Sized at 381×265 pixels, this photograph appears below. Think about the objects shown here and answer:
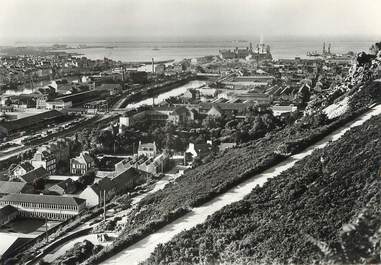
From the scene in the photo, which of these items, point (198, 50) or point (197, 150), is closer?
point (197, 150)

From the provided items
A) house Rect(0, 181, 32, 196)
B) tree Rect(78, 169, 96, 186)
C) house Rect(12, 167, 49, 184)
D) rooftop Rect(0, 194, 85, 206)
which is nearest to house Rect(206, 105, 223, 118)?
tree Rect(78, 169, 96, 186)

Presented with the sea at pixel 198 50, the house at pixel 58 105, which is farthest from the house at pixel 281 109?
the sea at pixel 198 50

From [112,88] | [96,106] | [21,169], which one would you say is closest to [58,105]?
[96,106]

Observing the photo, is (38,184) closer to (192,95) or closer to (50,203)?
(50,203)

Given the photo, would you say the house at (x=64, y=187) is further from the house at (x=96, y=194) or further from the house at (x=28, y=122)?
the house at (x=28, y=122)

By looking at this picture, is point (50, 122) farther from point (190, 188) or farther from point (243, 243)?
point (243, 243)

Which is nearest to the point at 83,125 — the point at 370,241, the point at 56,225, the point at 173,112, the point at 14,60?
the point at 173,112
